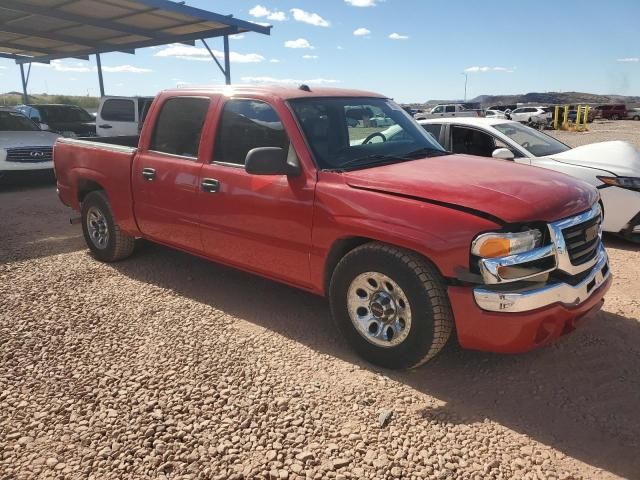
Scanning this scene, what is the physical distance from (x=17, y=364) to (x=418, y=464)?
9.04ft

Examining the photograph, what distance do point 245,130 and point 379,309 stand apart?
1.83 m

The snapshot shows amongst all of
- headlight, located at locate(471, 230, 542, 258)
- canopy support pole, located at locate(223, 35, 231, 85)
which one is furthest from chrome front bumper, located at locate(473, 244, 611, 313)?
canopy support pole, located at locate(223, 35, 231, 85)

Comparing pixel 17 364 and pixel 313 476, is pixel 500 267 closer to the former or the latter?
pixel 313 476

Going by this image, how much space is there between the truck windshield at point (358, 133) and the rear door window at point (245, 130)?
0.69 feet

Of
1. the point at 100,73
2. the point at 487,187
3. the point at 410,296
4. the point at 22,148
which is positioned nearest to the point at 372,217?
A: the point at 410,296

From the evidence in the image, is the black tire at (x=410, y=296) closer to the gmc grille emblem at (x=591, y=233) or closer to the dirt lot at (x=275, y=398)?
the dirt lot at (x=275, y=398)

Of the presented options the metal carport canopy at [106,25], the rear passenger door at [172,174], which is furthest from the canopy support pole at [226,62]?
the rear passenger door at [172,174]

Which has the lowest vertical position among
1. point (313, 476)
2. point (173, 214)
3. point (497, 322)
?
point (313, 476)

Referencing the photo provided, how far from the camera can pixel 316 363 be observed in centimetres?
356

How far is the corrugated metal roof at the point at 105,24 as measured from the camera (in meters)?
13.4

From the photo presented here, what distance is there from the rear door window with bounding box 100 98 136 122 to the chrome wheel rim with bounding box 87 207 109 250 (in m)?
7.28

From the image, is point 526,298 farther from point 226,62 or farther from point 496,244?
point 226,62

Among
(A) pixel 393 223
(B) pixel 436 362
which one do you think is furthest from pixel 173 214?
(B) pixel 436 362

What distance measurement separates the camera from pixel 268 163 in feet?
11.6
